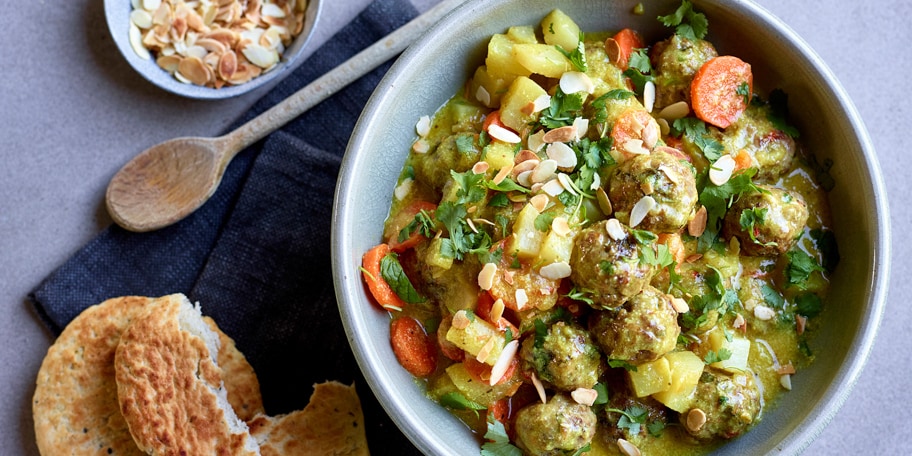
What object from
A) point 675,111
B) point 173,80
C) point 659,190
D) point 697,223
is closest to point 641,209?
point 659,190

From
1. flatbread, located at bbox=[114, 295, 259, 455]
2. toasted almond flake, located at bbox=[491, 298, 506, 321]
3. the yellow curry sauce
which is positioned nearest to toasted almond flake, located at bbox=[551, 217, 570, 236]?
the yellow curry sauce

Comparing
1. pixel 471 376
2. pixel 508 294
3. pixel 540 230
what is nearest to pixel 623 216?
pixel 540 230

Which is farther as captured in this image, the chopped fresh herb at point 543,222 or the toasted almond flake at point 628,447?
the toasted almond flake at point 628,447

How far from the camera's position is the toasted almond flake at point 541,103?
3.30m

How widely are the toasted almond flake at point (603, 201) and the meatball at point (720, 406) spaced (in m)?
0.80

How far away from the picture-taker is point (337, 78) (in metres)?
4.16

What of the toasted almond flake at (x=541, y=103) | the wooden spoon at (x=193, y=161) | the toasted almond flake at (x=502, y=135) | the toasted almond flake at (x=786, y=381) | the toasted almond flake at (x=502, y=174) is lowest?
the wooden spoon at (x=193, y=161)

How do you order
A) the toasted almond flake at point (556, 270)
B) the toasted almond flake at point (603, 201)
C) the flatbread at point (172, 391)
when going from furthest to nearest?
the flatbread at point (172, 391) < the toasted almond flake at point (603, 201) < the toasted almond flake at point (556, 270)

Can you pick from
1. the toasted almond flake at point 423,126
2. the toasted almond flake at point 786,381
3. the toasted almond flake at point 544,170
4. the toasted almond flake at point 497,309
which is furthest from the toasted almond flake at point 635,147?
the toasted almond flake at point 786,381

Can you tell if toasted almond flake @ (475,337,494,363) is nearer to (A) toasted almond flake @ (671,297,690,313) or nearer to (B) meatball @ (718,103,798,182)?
(A) toasted almond flake @ (671,297,690,313)

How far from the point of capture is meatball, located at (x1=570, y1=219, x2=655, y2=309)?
2.92 meters

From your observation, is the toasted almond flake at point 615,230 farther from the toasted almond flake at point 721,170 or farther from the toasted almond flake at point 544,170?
the toasted almond flake at point 721,170

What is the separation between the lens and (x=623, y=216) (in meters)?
3.08

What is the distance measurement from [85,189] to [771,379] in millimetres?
3676
